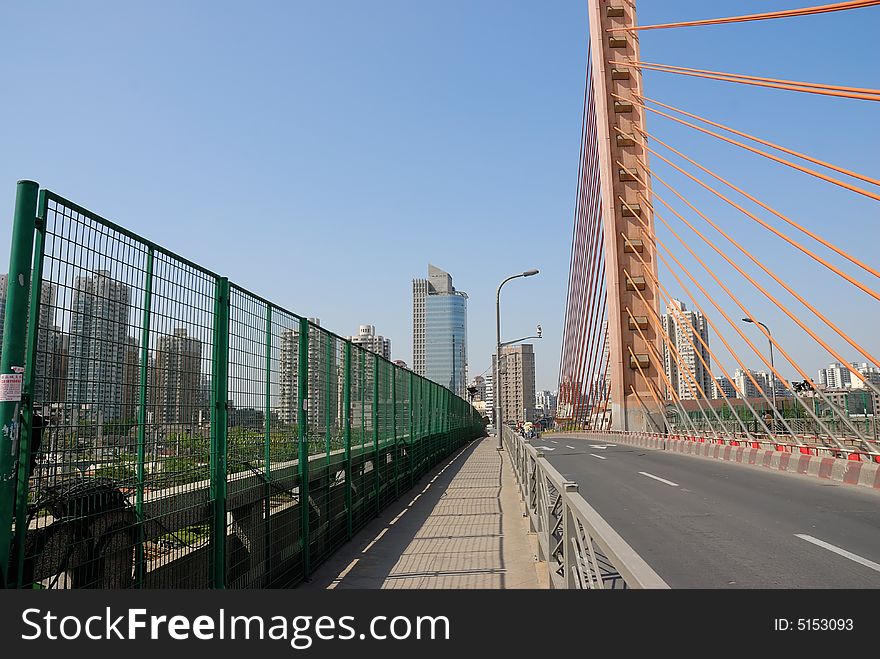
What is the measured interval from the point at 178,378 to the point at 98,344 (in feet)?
2.98

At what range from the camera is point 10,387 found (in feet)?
10.2

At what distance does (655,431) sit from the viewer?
3462 centimetres

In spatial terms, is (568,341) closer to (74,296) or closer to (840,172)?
(840,172)

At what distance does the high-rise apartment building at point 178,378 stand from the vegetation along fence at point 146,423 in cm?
1

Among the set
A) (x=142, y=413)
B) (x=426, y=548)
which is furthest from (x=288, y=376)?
(x=426, y=548)

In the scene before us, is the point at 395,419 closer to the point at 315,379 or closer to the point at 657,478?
the point at 315,379

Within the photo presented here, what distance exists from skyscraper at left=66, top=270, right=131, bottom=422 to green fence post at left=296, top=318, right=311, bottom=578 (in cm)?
312

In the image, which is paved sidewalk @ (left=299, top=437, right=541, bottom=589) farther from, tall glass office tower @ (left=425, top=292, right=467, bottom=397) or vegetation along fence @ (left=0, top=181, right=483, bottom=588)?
tall glass office tower @ (left=425, top=292, right=467, bottom=397)

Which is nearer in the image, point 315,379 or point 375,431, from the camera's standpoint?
point 315,379

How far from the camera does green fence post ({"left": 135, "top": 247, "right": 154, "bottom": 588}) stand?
4.01 m

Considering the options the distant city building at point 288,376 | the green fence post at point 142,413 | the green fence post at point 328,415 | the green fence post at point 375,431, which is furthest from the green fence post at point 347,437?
the green fence post at point 142,413

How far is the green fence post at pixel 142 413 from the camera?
4012 mm

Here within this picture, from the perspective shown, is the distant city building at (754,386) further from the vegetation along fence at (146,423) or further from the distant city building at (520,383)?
the distant city building at (520,383)
